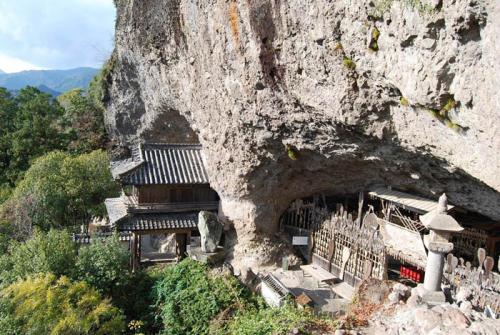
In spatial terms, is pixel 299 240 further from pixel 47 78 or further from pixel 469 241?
pixel 47 78

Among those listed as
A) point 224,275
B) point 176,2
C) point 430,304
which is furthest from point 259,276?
point 176,2

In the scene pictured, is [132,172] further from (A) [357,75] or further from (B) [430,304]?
(B) [430,304]

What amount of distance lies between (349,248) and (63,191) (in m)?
16.4

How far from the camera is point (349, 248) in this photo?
1553 centimetres

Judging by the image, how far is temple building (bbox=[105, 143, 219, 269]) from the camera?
16922mm

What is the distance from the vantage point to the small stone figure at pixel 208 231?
54.5 feet

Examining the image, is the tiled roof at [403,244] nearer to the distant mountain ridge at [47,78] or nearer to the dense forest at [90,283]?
the dense forest at [90,283]

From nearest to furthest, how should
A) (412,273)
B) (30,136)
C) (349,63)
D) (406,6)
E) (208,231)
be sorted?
(406,6), (349,63), (412,273), (208,231), (30,136)

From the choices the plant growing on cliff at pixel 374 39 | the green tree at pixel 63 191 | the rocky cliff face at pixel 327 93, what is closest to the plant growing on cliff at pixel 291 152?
the rocky cliff face at pixel 327 93

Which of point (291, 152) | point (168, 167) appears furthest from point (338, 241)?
point (168, 167)

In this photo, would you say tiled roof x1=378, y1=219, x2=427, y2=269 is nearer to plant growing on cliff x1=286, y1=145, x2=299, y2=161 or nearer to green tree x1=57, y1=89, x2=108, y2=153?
plant growing on cliff x1=286, y1=145, x2=299, y2=161

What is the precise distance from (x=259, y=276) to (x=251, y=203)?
10.7ft

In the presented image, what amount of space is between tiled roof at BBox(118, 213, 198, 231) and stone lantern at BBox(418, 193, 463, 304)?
10930 mm

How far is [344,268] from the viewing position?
51.6 ft
